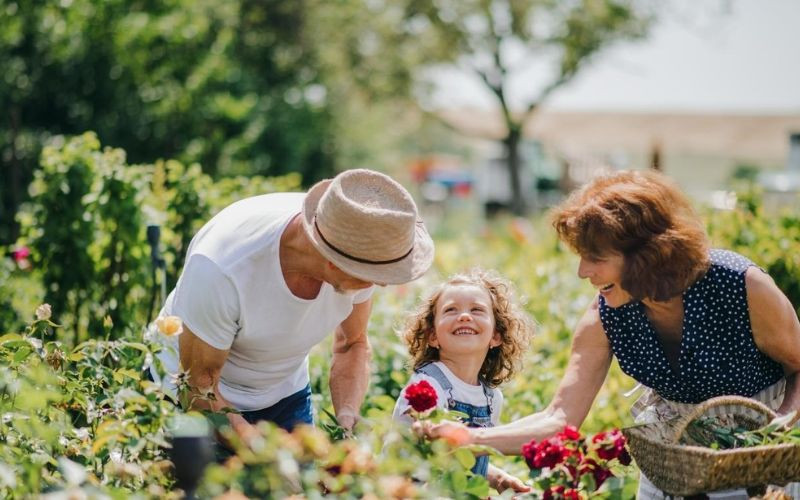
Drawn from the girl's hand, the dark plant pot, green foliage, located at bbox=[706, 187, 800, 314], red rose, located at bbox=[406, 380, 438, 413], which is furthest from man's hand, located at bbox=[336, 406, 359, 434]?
green foliage, located at bbox=[706, 187, 800, 314]

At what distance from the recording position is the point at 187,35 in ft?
36.3

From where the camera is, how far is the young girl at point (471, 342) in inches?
122

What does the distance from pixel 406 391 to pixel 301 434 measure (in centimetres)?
55

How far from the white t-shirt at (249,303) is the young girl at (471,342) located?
36 cm

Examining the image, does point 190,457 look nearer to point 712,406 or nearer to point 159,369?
point 159,369

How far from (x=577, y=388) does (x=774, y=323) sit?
0.61 m

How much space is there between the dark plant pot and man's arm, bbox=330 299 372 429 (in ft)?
3.87

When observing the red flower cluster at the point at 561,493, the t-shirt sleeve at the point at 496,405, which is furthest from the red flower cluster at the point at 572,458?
the t-shirt sleeve at the point at 496,405

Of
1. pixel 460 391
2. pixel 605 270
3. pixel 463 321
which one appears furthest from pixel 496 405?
pixel 605 270

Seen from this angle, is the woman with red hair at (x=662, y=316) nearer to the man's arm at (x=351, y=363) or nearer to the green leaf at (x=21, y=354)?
the man's arm at (x=351, y=363)

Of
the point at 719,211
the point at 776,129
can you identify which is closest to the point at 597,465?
the point at 719,211

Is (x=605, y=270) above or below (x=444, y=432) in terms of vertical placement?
above

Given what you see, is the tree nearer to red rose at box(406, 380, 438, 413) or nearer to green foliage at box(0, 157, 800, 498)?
green foliage at box(0, 157, 800, 498)

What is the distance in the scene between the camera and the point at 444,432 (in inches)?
84.9
